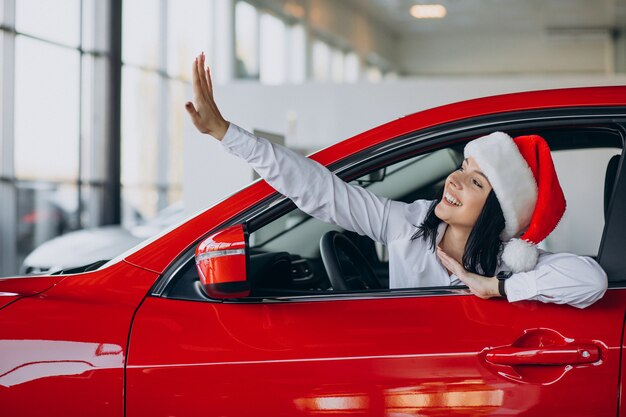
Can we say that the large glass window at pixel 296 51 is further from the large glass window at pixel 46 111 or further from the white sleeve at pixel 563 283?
the white sleeve at pixel 563 283

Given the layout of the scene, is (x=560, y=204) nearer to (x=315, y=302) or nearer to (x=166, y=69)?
(x=315, y=302)

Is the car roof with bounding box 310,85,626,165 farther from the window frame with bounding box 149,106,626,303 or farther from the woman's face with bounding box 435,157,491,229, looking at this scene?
the woman's face with bounding box 435,157,491,229

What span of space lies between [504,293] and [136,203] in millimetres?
11029

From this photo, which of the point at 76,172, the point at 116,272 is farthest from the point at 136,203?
the point at 116,272

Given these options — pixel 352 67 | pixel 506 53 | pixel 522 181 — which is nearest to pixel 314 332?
pixel 522 181

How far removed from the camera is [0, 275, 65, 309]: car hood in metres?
1.99

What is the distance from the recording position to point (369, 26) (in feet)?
73.9

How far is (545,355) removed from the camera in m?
1.71

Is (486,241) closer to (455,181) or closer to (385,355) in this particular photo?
(455,181)

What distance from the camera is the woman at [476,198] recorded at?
75.2 inches

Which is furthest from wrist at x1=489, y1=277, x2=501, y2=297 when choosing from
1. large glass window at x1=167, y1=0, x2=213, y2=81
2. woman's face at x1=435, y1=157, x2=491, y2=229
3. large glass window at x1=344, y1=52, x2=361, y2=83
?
large glass window at x1=344, y1=52, x2=361, y2=83

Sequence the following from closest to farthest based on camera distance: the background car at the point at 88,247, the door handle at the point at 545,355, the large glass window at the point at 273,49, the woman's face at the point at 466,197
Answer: the door handle at the point at 545,355 → the woman's face at the point at 466,197 → the background car at the point at 88,247 → the large glass window at the point at 273,49

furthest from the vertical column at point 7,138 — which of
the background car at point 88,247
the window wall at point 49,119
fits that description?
the background car at point 88,247

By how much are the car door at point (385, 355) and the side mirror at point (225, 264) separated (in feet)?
0.34
